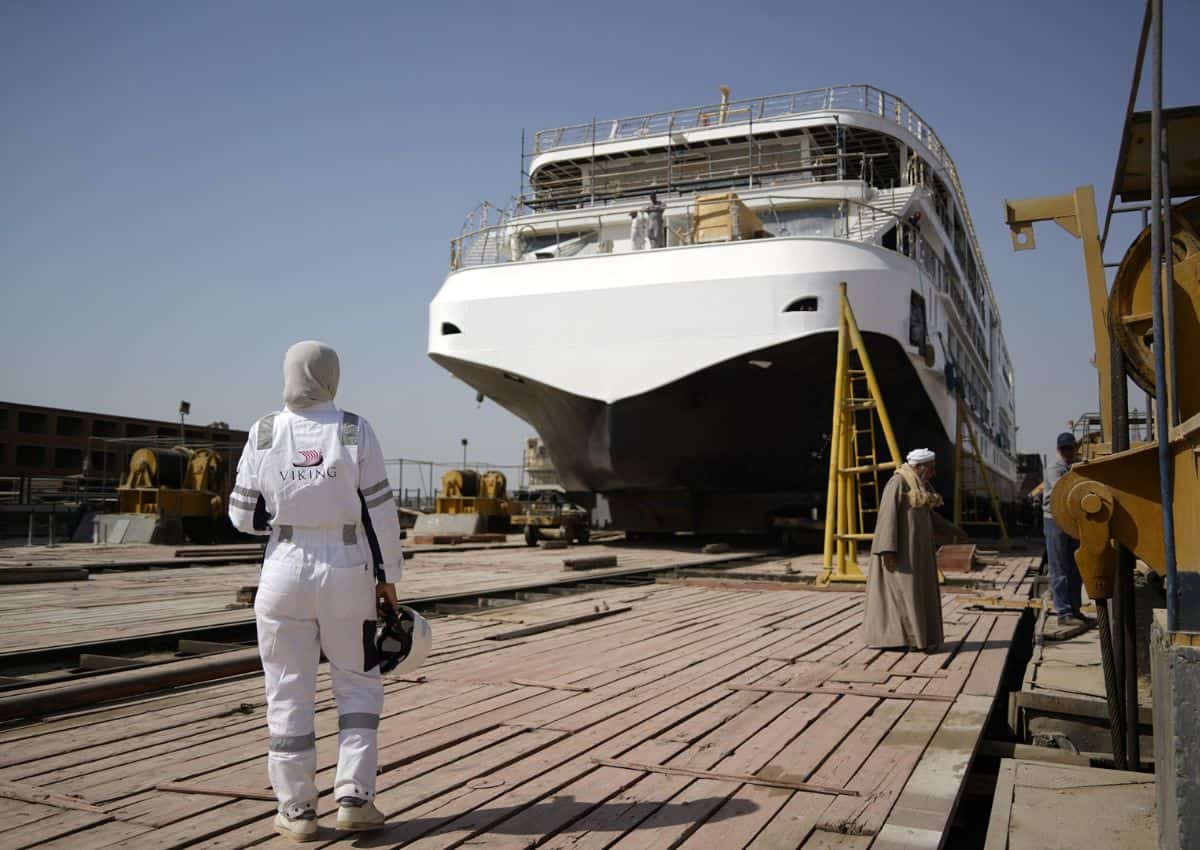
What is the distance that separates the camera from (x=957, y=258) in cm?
2381

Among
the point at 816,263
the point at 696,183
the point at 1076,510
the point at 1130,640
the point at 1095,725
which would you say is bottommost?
the point at 1095,725

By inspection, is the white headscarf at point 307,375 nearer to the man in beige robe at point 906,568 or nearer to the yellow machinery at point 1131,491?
the yellow machinery at point 1131,491

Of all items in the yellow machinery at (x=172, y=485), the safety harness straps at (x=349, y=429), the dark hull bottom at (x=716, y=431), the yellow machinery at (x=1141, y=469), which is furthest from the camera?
the yellow machinery at (x=172, y=485)

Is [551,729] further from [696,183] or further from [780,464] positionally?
[696,183]

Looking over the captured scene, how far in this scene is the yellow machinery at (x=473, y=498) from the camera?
2269 cm

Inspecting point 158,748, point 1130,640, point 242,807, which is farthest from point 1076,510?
point 158,748

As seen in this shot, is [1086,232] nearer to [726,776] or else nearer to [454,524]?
[726,776]

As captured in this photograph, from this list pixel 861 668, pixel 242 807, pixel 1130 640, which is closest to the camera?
pixel 242 807

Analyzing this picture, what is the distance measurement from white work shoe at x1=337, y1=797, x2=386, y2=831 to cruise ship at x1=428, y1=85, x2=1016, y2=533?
11.3 m

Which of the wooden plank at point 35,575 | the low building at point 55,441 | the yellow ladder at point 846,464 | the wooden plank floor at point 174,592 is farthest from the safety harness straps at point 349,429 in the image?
the low building at point 55,441

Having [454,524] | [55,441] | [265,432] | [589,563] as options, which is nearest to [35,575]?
[589,563]

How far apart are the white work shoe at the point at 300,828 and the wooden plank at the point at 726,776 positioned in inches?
44.1

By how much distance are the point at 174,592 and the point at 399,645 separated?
726 centimetres

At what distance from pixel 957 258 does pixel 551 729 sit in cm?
2219
